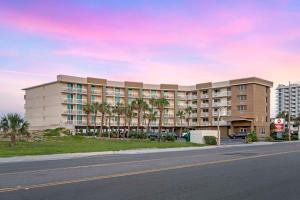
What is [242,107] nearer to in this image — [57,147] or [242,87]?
[242,87]

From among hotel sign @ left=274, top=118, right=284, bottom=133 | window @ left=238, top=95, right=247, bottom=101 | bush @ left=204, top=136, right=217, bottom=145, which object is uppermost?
window @ left=238, top=95, right=247, bottom=101

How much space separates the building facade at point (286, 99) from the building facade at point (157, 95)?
159 ft

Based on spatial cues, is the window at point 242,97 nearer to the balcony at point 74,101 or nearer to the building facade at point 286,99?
the balcony at point 74,101

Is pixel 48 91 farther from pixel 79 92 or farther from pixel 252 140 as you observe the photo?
pixel 252 140

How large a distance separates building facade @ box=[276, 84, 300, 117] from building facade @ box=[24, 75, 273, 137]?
48.5m

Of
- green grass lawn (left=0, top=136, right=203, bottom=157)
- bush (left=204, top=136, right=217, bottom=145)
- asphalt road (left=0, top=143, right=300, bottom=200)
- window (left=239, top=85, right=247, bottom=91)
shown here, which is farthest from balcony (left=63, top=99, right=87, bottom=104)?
asphalt road (left=0, top=143, right=300, bottom=200)

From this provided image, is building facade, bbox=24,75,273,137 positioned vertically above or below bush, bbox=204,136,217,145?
above

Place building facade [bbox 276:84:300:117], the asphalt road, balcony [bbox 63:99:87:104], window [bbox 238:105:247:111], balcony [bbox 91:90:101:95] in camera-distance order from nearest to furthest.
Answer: the asphalt road, balcony [bbox 63:99:87:104], window [bbox 238:105:247:111], balcony [bbox 91:90:101:95], building facade [bbox 276:84:300:117]

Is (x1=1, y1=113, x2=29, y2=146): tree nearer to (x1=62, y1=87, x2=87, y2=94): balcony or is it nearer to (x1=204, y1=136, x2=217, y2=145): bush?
(x1=204, y1=136, x2=217, y2=145): bush

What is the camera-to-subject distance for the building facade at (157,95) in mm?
101938

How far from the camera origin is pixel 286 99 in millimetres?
170125

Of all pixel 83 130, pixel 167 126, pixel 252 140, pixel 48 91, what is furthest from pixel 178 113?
pixel 252 140

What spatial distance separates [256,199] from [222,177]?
15.5 ft

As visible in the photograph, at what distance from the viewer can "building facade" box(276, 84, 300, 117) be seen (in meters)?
157
